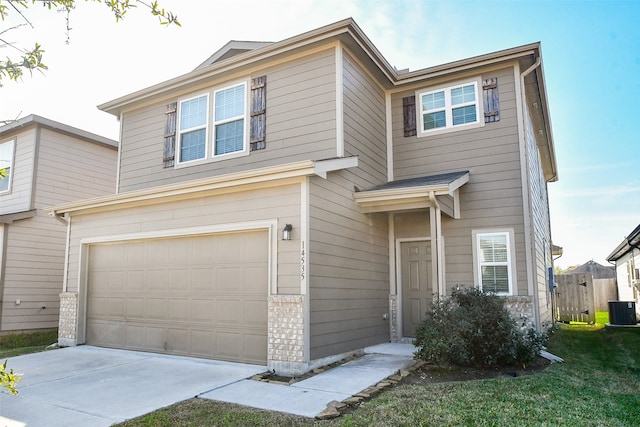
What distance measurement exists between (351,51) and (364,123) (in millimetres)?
1325

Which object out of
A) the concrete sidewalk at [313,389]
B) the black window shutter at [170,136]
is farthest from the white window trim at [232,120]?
the concrete sidewalk at [313,389]

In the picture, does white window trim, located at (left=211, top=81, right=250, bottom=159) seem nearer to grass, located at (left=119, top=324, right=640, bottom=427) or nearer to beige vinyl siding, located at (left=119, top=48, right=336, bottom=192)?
beige vinyl siding, located at (left=119, top=48, right=336, bottom=192)

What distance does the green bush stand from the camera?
21.1 ft

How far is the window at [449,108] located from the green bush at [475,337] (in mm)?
3912

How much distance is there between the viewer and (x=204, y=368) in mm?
7078

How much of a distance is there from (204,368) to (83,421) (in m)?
2.42

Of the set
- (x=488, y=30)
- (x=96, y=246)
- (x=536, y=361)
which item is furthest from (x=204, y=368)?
(x=488, y=30)

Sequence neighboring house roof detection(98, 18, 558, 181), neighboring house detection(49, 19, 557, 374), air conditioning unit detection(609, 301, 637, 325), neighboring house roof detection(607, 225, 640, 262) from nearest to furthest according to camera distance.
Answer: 1. neighboring house detection(49, 19, 557, 374)
2. neighboring house roof detection(98, 18, 558, 181)
3. air conditioning unit detection(609, 301, 637, 325)
4. neighboring house roof detection(607, 225, 640, 262)

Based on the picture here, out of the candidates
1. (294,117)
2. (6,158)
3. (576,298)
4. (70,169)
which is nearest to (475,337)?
(294,117)

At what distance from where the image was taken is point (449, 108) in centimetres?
946

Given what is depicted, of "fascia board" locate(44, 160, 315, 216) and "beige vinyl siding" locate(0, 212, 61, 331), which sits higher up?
"fascia board" locate(44, 160, 315, 216)

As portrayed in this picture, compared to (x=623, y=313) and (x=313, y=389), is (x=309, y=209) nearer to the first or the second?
(x=313, y=389)

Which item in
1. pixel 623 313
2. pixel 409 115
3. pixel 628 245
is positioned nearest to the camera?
pixel 409 115

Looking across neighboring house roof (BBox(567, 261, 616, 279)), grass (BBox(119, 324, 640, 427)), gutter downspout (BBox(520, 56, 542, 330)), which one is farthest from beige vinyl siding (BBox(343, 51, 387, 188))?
neighboring house roof (BBox(567, 261, 616, 279))
